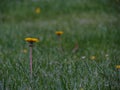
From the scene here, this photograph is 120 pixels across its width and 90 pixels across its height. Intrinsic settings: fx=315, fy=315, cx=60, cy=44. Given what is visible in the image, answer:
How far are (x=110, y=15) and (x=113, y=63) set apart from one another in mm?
6236

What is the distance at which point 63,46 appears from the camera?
5.61 meters

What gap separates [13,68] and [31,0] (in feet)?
29.1

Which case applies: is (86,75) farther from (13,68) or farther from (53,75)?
(13,68)

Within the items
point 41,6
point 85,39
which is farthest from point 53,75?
point 41,6

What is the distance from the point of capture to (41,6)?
11.1 m

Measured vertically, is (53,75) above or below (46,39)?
above

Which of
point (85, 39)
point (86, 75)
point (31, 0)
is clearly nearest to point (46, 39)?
point (85, 39)

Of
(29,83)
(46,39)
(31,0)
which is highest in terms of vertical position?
(29,83)

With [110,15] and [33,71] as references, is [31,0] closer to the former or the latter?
[110,15]

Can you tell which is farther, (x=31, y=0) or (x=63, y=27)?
(x=31, y=0)

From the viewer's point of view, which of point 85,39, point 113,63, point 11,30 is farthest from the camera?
point 11,30

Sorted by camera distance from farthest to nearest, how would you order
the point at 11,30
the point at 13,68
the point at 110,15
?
the point at 110,15 < the point at 11,30 < the point at 13,68

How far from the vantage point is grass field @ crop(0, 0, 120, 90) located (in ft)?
8.51

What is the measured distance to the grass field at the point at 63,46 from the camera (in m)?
2.59
